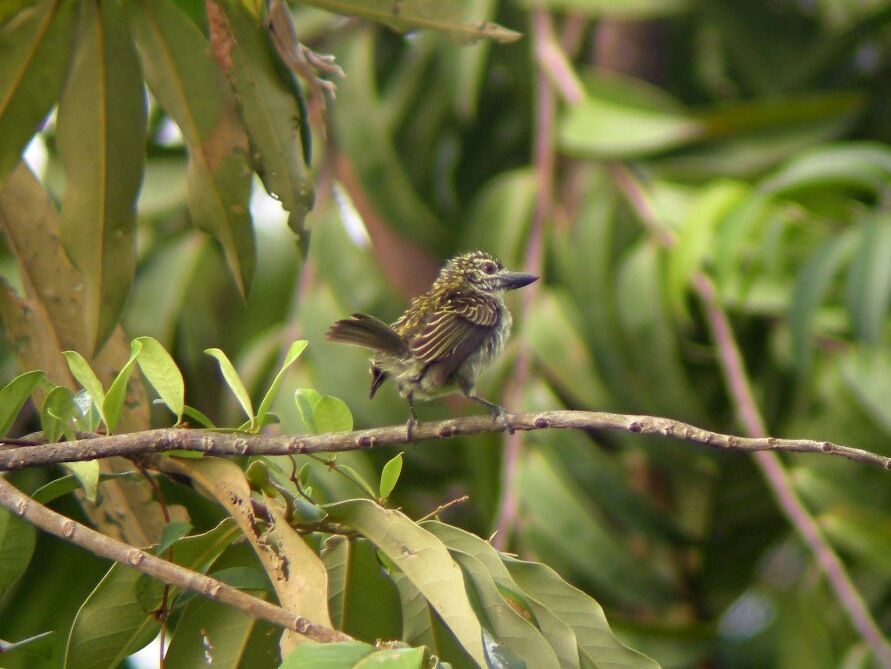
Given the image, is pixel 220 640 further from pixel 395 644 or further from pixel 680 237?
pixel 680 237

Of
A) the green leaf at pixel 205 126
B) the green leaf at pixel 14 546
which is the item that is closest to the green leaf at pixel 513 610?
the green leaf at pixel 14 546

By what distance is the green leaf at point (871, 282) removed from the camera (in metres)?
4.10

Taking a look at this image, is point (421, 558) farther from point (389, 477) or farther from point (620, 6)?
point (620, 6)

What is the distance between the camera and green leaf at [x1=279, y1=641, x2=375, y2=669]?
147 centimetres

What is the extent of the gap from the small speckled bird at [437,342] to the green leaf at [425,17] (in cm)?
64

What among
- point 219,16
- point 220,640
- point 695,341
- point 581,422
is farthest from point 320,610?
point 695,341

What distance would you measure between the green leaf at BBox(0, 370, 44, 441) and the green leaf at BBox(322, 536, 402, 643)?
1.78ft

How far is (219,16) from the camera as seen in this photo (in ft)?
7.86

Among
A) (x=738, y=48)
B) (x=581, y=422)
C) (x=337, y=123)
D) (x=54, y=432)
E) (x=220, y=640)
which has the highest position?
(x=738, y=48)

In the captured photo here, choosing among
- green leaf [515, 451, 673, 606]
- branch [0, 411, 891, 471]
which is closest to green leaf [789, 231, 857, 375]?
green leaf [515, 451, 673, 606]

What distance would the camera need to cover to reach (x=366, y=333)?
280 centimetres

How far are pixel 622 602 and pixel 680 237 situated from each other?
145 centimetres

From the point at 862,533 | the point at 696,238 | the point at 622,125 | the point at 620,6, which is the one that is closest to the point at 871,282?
the point at 696,238

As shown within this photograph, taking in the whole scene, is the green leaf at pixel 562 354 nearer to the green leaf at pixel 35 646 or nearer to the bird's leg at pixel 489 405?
the bird's leg at pixel 489 405
